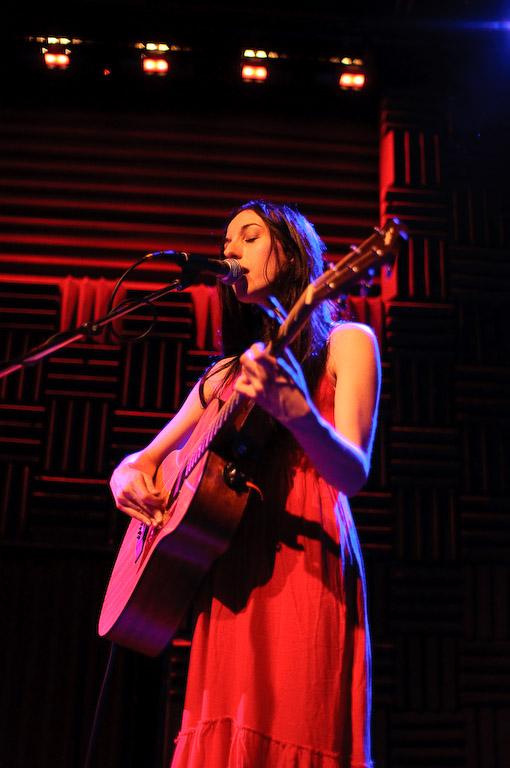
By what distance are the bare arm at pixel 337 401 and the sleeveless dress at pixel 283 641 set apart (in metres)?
0.20

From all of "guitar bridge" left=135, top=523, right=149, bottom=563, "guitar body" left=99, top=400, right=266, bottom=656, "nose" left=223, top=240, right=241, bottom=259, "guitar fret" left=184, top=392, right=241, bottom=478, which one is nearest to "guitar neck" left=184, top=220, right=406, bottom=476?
"guitar fret" left=184, top=392, right=241, bottom=478

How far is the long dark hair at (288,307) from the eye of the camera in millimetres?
1865

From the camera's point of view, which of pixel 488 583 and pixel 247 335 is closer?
pixel 247 335

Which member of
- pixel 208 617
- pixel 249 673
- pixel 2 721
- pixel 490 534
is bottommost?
pixel 2 721

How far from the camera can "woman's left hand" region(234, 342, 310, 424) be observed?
4.23 feet

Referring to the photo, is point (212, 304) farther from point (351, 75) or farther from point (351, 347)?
point (351, 347)

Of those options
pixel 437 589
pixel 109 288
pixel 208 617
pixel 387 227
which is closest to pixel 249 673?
pixel 208 617

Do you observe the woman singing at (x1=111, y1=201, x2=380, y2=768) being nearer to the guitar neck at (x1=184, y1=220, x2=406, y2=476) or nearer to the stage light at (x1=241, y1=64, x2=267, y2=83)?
the guitar neck at (x1=184, y1=220, x2=406, y2=476)

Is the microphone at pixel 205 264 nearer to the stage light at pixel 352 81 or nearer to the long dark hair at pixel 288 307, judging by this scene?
the long dark hair at pixel 288 307

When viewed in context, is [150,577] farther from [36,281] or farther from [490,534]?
[36,281]

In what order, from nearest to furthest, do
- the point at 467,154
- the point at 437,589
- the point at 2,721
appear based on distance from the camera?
the point at 2,721, the point at 437,589, the point at 467,154

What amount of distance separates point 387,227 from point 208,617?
3.49ft

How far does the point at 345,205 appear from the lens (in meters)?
4.26

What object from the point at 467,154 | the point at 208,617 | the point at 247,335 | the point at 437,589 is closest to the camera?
the point at 208,617
